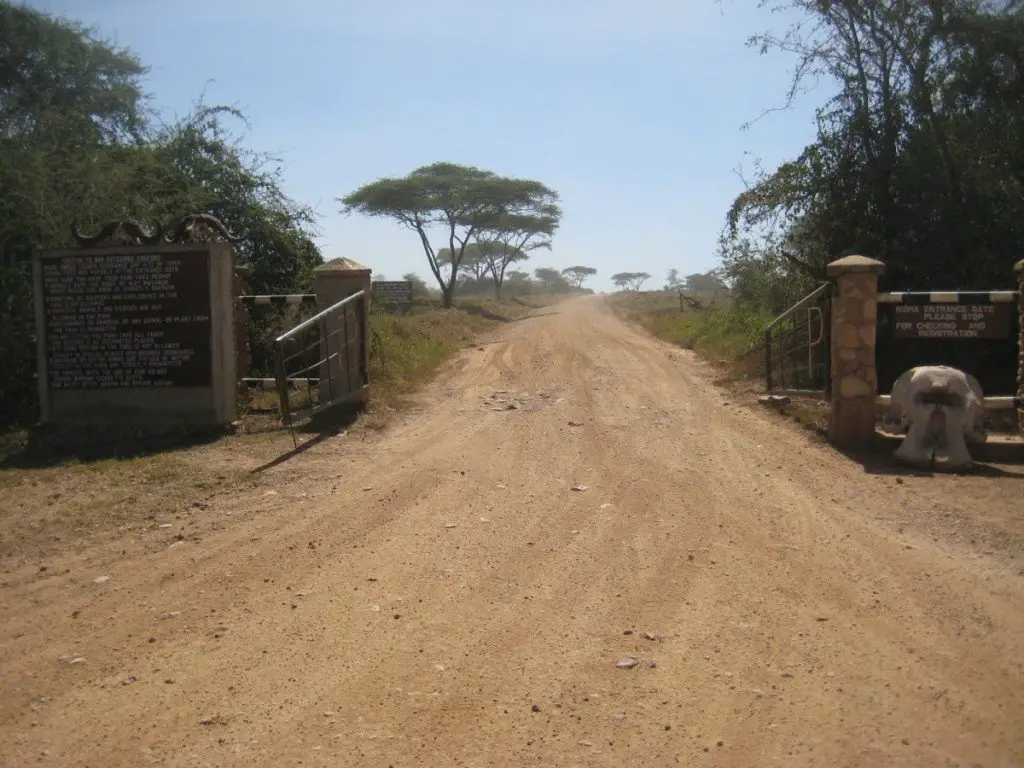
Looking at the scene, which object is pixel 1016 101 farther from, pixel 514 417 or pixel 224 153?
pixel 224 153

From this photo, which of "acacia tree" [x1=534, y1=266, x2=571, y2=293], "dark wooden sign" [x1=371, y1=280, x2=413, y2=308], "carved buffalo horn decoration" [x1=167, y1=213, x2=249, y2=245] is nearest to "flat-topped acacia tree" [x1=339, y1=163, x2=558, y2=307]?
"dark wooden sign" [x1=371, y1=280, x2=413, y2=308]

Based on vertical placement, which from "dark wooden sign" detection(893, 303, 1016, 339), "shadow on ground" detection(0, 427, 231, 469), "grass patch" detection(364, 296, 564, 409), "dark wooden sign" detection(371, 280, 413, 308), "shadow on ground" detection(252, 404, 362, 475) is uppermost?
"dark wooden sign" detection(371, 280, 413, 308)

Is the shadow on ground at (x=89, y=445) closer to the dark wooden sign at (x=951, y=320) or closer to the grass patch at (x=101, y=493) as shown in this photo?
the grass patch at (x=101, y=493)

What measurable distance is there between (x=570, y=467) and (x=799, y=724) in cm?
459

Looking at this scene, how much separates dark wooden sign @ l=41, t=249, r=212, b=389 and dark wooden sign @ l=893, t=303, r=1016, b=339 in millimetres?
7723

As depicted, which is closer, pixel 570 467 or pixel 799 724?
pixel 799 724

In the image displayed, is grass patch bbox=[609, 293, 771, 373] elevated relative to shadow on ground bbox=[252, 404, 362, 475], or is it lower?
elevated

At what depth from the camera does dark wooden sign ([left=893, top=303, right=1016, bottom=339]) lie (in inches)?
367

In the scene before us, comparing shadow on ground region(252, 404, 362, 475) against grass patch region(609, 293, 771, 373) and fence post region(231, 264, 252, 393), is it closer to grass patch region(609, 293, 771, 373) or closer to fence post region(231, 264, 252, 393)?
fence post region(231, 264, 252, 393)

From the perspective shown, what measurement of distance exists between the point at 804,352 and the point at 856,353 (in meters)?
1.97

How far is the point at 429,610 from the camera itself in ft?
16.5

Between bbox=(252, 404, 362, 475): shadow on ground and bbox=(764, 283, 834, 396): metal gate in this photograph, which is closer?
bbox=(252, 404, 362, 475): shadow on ground

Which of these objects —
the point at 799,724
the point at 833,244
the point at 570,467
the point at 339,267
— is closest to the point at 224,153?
the point at 339,267

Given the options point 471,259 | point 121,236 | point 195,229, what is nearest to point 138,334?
point 121,236
